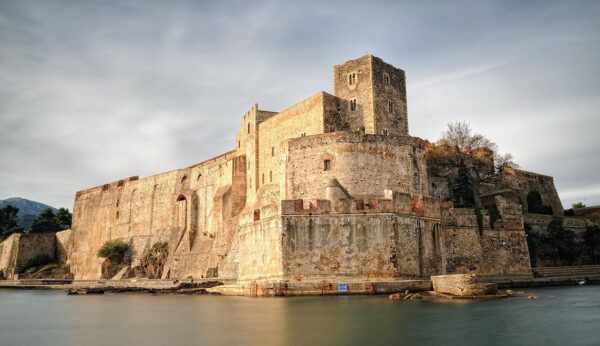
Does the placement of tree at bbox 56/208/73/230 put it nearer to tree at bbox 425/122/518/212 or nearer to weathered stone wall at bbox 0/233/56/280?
weathered stone wall at bbox 0/233/56/280

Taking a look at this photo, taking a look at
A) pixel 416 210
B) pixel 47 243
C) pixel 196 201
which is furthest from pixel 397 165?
pixel 47 243

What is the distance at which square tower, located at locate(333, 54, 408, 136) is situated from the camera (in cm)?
3319

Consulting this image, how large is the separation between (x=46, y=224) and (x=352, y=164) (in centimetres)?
4872

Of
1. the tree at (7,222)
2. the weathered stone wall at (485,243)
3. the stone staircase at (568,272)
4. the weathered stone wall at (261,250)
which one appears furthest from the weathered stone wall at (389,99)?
the tree at (7,222)

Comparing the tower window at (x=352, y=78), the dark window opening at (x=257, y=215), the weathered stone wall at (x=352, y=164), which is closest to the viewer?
the dark window opening at (x=257, y=215)

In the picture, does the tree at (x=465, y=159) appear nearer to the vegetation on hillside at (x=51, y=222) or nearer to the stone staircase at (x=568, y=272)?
the stone staircase at (x=568, y=272)

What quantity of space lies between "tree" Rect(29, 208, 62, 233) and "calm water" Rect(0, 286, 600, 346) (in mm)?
45702

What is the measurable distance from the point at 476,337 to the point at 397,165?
1617 centimetres

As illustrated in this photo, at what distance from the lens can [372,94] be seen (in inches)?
1303

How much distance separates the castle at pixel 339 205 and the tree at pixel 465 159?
135 centimetres

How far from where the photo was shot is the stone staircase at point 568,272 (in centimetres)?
3114

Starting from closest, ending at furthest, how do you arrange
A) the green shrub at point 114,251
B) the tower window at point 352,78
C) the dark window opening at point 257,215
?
the dark window opening at point 257,215 < the tower window at point 352,78 < the green shrub at point 114,251

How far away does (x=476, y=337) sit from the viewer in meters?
12.7

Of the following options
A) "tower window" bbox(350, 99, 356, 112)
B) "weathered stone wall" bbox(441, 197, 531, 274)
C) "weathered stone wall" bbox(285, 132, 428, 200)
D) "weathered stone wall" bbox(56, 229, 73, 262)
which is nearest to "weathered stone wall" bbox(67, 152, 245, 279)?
"weathered stone wall" bbox(56, 229, 73, 262)
